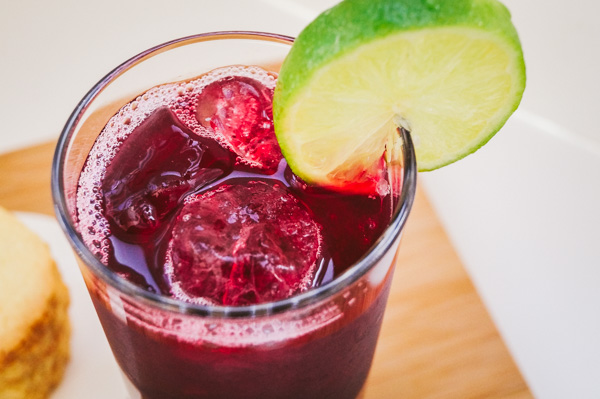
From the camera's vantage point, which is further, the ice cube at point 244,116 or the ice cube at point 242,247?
the ice cube at point 244,116

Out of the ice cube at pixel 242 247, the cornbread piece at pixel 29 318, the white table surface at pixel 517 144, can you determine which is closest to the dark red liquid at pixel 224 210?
the ice cube at pixel 242 247

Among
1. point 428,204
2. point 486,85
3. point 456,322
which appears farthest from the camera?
point 428,204

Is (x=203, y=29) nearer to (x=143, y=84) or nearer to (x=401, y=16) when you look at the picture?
(x=143, y=84)

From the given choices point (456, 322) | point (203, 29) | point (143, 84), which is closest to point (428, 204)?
point (456, 322)

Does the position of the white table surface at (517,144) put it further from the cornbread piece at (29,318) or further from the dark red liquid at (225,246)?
the dark red liquid at (225,246)

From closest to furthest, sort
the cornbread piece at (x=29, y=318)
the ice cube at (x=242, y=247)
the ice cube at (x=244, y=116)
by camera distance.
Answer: the ice cube at (x=242, y=247), the ice cube at (x=244, y=116), the cornbread piece at (x=29, y=318)

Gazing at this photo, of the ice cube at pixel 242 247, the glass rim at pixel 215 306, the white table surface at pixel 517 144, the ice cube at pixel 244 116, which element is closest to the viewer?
the glass rim at pixel 215 306
